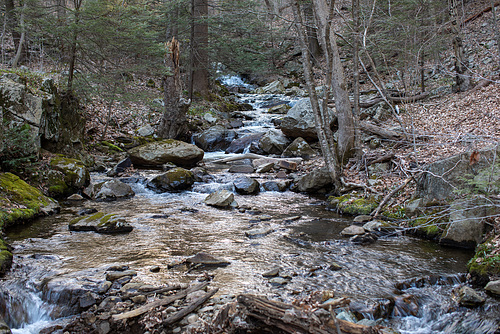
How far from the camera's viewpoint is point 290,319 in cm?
307

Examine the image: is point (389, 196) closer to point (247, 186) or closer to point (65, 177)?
point (247, 186)

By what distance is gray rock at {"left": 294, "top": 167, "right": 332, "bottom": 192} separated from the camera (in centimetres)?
920

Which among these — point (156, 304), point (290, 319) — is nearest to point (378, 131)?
point (290, 319)

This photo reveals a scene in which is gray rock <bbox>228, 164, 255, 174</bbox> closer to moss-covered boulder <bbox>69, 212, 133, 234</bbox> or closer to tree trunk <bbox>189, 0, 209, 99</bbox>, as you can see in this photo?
moss-covered boulder <bbox>69, 212, 133, 234</bbox>

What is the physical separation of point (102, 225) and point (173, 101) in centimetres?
942

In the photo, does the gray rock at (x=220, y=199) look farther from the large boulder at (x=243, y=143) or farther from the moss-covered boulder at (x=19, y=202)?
the large boulder at (x=243, y=143)

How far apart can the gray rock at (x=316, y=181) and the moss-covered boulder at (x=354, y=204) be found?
114cm

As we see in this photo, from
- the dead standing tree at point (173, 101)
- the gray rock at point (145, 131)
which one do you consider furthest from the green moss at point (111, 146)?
the dead standing tree at point (173, 101)

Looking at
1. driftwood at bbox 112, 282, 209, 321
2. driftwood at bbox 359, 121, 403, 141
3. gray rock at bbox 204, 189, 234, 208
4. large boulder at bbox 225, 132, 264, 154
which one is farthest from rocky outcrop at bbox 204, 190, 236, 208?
large boulder at bbox 225, 132, 264, 154

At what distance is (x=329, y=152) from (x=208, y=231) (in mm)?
4082

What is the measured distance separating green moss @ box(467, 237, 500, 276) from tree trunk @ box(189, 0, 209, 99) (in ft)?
48.4

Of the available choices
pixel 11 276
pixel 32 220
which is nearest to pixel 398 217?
pixel 11 276

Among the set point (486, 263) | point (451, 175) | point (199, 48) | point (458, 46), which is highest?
point (199, 48)

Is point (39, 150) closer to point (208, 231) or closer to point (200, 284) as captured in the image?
point (208, 231)
